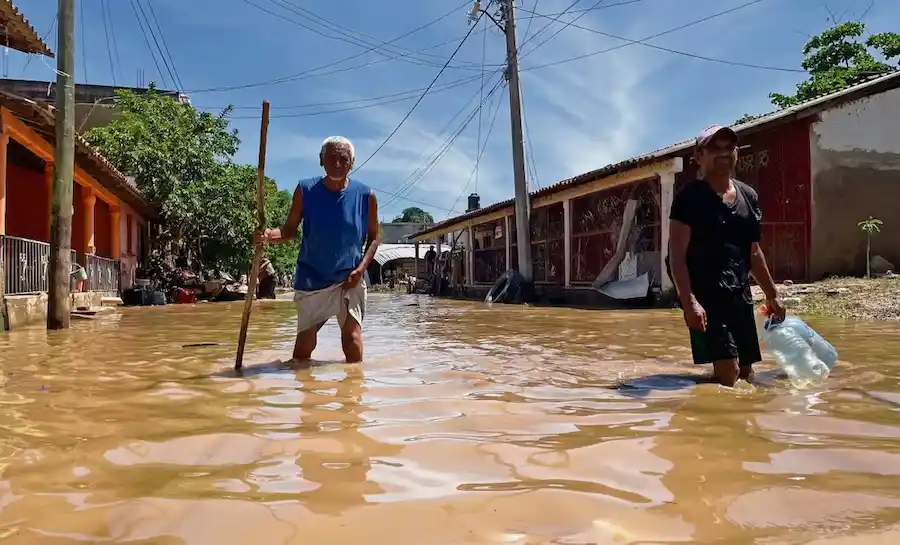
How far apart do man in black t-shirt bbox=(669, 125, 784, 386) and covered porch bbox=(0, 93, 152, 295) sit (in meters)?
7.83

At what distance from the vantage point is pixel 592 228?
16.3 m

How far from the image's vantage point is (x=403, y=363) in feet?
15.2

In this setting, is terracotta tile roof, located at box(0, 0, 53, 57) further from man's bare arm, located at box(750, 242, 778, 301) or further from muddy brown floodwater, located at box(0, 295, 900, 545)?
man's bare arm, located at box(750, 242, 778, 301)

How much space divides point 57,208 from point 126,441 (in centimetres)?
707

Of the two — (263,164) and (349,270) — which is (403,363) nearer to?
(349,270)

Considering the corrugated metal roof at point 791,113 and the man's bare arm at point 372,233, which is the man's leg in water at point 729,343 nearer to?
the man's bare arm at point 372,233

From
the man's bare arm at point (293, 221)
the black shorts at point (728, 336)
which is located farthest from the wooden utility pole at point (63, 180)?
the black shorts at point (728, 336)

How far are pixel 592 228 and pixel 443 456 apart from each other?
14.6 meters

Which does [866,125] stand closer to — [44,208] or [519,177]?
[519,177]

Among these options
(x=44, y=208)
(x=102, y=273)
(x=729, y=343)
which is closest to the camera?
(x=729, y=343)

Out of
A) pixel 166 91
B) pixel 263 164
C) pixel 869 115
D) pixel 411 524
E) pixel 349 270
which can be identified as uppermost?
pixel 166 91

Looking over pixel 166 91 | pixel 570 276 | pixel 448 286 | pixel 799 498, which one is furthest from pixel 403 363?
pixel 166 91

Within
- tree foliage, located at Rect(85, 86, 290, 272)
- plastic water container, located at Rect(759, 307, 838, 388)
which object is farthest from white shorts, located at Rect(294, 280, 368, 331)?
tree foliage, located at Rect(85, 86, 290, 272)

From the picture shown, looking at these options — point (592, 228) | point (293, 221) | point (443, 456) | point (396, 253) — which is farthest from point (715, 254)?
point (396, 253)
